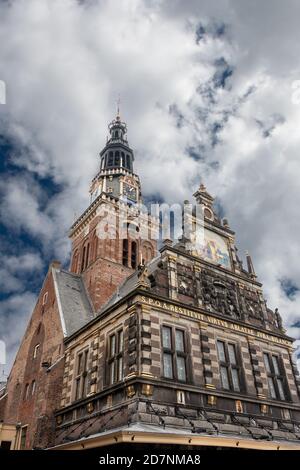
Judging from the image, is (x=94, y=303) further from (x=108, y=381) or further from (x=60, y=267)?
(x=108, y=381)

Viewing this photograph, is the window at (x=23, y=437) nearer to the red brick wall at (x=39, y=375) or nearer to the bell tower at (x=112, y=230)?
the red brick wall at (x=39, y=375)

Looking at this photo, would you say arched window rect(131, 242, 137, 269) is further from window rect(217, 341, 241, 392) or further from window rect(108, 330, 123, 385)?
window rect(108, 330, 123, 385)

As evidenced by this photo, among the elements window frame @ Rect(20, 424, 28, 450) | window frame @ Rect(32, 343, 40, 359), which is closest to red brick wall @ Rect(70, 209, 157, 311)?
window frame @ Rect(32, 343, 40, 359)

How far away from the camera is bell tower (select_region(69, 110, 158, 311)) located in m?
30.4

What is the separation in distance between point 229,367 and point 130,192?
21752 millimetres

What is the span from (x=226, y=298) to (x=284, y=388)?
17.7 ft

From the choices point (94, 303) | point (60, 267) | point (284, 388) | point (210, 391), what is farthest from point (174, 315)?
point (60, 267)

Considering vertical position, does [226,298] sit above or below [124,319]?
above

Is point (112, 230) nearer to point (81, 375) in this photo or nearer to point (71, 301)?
point (71, 301)

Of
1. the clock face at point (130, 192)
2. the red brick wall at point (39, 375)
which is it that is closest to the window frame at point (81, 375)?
the red brick wall at point (39, 375)

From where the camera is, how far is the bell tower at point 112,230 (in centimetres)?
3044

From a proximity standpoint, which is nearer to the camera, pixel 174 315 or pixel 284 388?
pixel 174 315
